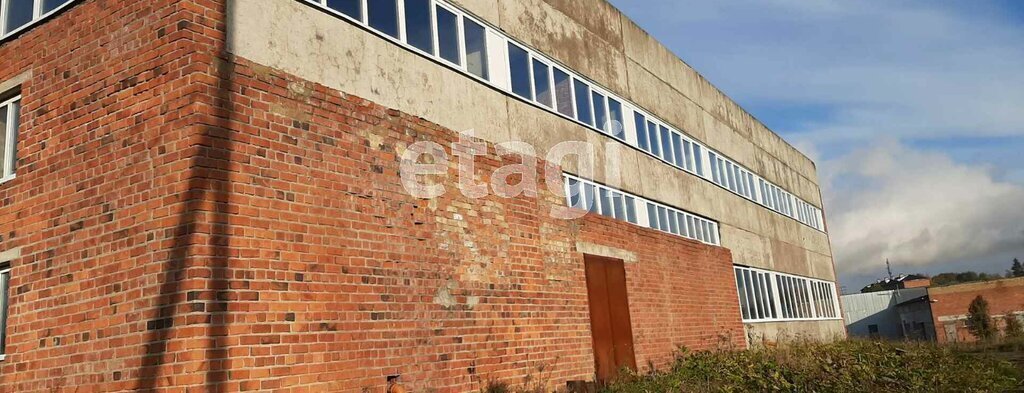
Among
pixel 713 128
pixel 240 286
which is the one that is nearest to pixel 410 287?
pixel 240 286

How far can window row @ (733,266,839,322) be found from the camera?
65.7 feet

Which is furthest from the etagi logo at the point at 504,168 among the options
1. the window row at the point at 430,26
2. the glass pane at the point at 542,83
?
the window row at the point at 430,26

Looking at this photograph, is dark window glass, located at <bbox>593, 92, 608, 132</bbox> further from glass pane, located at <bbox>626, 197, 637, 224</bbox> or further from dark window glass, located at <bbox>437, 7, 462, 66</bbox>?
dark window glass, located at <bbox>437, 7, 462, 66</bbox>

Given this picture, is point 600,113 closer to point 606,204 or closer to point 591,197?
point 606,204

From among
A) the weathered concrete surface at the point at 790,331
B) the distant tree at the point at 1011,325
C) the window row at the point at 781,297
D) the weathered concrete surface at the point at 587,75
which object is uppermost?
the weathered concrete surface at the point at 587,75

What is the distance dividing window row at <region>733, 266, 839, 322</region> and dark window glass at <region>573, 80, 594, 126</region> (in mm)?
7977

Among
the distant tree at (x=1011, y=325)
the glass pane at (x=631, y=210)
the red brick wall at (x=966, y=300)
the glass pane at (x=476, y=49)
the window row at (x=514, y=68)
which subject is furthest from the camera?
the red brick wall at (x=966, y=300)

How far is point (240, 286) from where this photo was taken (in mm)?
6387

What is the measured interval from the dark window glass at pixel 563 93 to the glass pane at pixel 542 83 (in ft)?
1.19

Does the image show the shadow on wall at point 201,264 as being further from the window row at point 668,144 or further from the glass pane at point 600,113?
the window row at point 668,144

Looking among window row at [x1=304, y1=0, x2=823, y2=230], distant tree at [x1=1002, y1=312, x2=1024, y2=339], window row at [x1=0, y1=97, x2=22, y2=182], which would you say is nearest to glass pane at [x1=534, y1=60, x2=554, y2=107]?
window row at [x1=304, y1=0, x2=823, y2=230]

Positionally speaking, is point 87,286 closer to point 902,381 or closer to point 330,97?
point 330,97

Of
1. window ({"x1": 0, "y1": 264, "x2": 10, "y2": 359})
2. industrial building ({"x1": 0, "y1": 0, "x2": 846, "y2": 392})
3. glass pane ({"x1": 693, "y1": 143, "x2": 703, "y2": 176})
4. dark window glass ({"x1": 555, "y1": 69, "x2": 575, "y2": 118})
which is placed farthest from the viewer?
glass pane ({"x1": 693, "y1": 143, "x2": 703, "y2": 176})

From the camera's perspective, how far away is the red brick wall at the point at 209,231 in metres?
6.23
